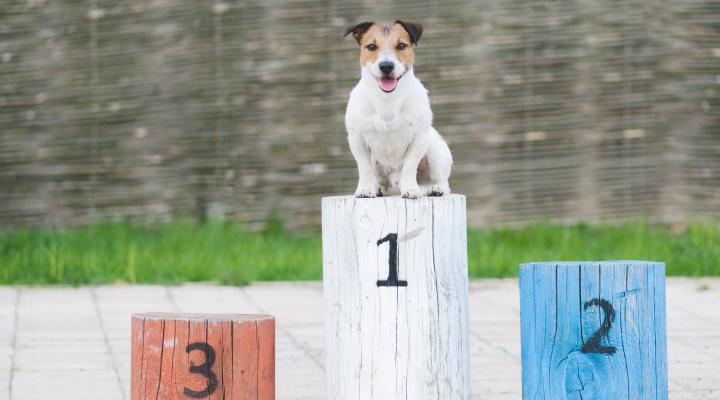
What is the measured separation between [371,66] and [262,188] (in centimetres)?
574

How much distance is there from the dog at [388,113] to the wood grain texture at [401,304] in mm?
211

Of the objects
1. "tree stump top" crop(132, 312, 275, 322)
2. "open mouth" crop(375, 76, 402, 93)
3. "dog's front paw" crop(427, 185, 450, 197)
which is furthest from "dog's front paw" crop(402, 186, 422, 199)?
"tree stump top" crop(132, 312, 275, 322)

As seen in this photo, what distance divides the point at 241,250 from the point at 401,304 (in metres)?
5.31

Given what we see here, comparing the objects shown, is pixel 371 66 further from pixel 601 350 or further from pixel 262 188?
pixel 262 188

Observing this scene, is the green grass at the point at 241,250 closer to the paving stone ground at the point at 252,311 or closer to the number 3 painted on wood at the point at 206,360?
the paving stone ground at the point at 252,311

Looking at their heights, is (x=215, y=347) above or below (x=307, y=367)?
above

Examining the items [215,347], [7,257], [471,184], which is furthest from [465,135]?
[215,347]

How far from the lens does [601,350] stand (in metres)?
4.88

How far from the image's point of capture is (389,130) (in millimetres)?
5449

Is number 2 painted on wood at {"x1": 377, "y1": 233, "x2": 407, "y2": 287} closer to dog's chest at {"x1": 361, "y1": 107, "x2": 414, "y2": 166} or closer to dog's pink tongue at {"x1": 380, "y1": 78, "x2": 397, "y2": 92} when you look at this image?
dog's chest at {"x1": 361, "y1": 107, "x2": 414, "y2": 166}

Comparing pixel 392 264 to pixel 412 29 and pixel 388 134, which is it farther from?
pixel 412 29

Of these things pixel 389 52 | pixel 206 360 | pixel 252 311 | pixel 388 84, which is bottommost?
pixel 252 311

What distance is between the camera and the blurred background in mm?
10812

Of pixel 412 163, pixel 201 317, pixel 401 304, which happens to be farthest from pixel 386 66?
pixel 201 317
